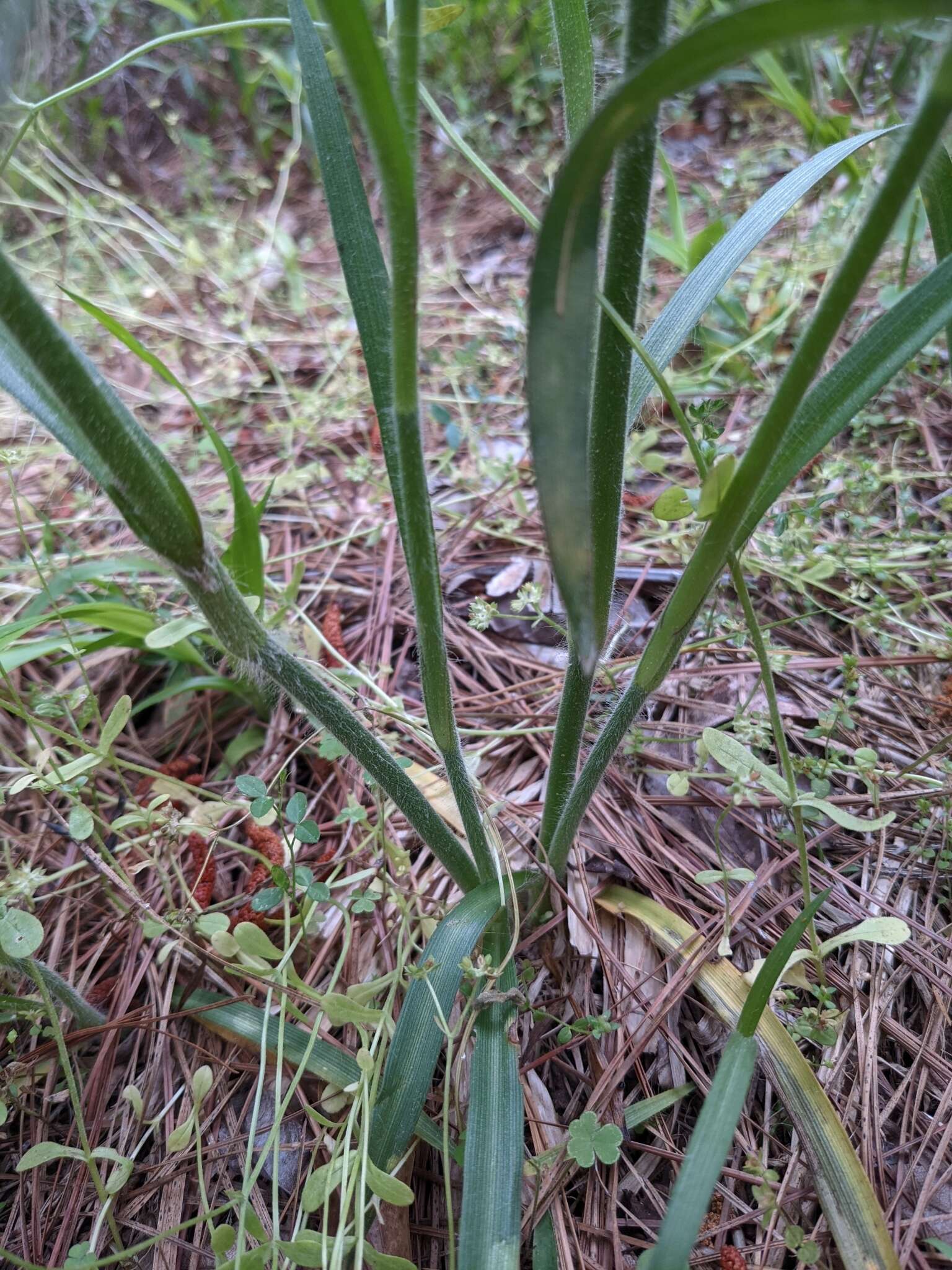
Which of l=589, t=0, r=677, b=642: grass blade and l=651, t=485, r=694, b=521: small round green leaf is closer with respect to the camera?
l=589, t=0, r=677, b=642: grass blade

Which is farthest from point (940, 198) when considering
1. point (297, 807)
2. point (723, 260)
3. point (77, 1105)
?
point (77, 1105)

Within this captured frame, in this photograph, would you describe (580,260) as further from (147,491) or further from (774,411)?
(147,491)

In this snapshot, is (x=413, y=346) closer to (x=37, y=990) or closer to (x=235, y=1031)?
(x=235, y=1031)

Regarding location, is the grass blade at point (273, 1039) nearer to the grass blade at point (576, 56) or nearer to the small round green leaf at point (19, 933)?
the small round green leaf at point (19, 933)

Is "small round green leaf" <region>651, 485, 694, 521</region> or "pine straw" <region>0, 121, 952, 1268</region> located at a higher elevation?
"small round green leaf" <region>651, 485, 694, 521</region>

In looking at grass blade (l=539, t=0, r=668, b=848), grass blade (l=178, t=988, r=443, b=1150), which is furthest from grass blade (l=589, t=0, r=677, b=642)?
grass blade (l=178, t=988, r=443, b=1150)

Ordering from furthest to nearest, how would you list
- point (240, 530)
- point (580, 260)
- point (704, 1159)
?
point (240, 530) → point (704, 1159) → point (580, 260)

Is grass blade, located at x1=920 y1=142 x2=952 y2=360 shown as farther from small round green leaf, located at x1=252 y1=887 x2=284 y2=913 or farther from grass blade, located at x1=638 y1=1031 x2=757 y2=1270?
small round green leaf, located at x1=252 y1=887 x2=284 y2=913
